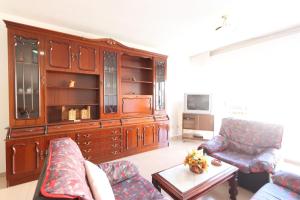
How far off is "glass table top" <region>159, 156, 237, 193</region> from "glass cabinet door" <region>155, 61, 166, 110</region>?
83.5 inches

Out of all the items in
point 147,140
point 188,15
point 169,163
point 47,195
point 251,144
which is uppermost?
point 188,15

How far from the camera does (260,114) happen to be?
3.48 meters

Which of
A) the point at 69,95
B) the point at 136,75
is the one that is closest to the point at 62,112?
the point at 69,95

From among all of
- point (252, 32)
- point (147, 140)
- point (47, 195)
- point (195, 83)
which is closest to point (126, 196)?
point (47, 195)

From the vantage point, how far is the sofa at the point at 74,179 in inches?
29.0

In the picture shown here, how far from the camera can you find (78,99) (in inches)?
125

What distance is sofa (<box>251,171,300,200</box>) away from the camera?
4.70 feet

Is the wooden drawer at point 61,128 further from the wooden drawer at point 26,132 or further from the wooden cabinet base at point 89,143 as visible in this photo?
the wooden drawer at point 26,132

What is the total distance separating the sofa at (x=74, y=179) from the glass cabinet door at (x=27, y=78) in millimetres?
1352

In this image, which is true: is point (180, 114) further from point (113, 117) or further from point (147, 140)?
point (113, 117)

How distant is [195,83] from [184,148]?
214 centimetres

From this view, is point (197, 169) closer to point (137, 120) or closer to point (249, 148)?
point (249, 148)

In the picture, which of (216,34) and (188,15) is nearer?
(188,15)

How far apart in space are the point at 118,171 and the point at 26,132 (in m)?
1.66
